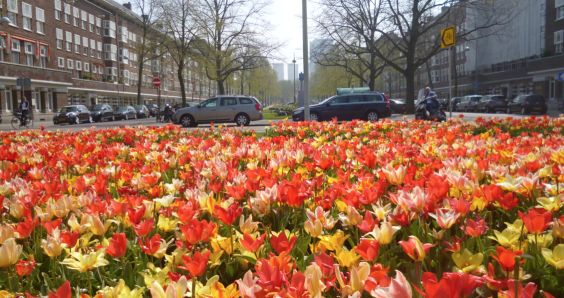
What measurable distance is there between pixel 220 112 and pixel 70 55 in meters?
34.9

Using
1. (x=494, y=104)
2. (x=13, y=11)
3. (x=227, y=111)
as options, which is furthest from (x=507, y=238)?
(x=13, y=11)

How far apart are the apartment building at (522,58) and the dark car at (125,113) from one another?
95.2 feet

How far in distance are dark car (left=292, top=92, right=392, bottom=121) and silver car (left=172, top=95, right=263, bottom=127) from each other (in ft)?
Result: 7.99

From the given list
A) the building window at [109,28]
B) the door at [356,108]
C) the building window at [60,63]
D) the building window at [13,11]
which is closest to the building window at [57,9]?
the building window at [60,63]

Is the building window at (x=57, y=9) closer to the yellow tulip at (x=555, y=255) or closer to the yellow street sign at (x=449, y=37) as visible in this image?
the yellow street sign at (x=449, y=37)

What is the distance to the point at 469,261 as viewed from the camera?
3.85 feet

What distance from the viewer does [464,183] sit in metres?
1.83

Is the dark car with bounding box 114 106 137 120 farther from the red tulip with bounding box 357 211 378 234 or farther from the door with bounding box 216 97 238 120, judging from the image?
the red tulip with bounding box 357 211 378 234

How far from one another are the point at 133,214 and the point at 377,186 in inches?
37.5

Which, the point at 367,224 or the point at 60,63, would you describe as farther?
the point at 60,63

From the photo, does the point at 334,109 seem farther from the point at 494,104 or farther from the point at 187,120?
the point at 494,104

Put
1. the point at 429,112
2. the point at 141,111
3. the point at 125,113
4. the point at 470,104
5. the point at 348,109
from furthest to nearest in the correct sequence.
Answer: the point at 141,111 < the point at 125,113 < the point at 470,104 < the point at 348,109 < the point at 429,112

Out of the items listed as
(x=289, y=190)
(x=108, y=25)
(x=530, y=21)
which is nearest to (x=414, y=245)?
(x=289, y=190)

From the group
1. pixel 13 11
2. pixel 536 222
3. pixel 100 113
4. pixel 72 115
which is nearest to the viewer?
pixel 536 222
